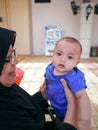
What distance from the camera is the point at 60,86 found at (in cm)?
86

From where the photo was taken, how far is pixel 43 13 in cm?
557

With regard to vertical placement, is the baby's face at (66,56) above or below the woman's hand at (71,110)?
above

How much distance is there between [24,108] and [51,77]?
0.90ft

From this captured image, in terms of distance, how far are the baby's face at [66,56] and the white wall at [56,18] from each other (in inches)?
194

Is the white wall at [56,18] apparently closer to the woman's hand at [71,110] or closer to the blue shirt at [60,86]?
the blue shirt at [60,86]

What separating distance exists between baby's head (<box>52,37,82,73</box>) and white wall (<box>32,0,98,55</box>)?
16.1 ft

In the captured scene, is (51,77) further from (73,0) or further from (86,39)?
(73,0)

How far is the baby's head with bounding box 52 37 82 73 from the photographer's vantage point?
87 cm

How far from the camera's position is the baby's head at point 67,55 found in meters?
0.87

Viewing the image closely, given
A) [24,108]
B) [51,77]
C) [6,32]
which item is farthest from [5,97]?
[51,77]

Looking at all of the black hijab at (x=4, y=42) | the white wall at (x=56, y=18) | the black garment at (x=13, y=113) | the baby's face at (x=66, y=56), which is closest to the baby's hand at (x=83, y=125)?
the black garment at (x=13, y=113)

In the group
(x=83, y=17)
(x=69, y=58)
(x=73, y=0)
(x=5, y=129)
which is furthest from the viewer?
(x=73, y=0)

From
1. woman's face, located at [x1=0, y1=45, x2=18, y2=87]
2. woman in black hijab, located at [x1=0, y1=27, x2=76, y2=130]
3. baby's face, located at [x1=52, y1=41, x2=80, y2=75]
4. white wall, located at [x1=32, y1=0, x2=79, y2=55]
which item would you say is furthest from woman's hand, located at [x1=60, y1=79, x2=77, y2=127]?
white wall, located at [x1=32, y1=0, x2=79, y2=55]

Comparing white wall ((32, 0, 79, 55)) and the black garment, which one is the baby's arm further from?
white wall ((32, 0, 79, 55))
